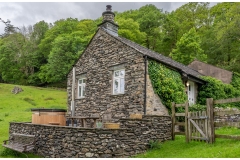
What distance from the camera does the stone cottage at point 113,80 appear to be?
12.5m

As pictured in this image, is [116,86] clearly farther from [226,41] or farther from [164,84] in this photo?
→ [226,41]

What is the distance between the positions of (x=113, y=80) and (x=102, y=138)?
19.7 feet

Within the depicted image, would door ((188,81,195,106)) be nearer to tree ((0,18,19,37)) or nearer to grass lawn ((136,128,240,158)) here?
grass lawn ((136,128,240,158))

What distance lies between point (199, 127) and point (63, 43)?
37939 millimetres

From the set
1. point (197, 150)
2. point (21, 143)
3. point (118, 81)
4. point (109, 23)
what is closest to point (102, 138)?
point (197, 150)

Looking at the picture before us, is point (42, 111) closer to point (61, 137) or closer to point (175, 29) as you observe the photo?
point (61, 137)

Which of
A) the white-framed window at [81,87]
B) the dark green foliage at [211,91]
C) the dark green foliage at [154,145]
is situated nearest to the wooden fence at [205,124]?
the dark green foliage at [154,145]

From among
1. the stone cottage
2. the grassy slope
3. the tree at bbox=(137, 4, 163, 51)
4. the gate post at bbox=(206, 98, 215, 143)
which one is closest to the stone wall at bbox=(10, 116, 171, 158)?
the stone cottage

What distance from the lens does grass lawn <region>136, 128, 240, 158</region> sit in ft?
22.4

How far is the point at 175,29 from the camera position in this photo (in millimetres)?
42250

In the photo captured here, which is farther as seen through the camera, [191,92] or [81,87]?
[81,87]

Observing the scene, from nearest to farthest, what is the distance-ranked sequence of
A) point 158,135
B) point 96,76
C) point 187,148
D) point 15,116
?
point 187,148, point 158,135, point 96,76, point 15,116

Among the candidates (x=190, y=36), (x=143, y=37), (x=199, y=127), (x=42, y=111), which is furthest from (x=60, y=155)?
(x=143, y=37)

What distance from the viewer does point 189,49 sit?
33938mm
